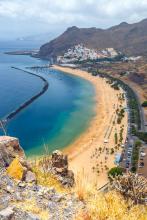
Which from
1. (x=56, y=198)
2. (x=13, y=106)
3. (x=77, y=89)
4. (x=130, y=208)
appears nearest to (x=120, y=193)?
(x=130, y=208)

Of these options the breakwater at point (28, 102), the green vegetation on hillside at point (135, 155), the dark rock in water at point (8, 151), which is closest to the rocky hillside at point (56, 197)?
the dark rock in water at point (8, 151)

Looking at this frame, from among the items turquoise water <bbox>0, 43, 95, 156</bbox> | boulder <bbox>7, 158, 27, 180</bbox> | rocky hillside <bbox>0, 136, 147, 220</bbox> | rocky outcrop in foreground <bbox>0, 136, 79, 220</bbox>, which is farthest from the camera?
turquoise water <bbox>0, 43, 95, 156</bbox>

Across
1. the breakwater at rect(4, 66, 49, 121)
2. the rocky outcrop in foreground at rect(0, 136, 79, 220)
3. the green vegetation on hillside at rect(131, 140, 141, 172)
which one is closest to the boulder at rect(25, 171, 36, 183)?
the rocky outcrop in foreground at rect(0, 136, 79, 220)

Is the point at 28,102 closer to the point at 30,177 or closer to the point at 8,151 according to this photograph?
the point at 8,151

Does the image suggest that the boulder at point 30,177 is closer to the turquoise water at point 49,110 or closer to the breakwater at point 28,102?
the turquoise water at point 49,110

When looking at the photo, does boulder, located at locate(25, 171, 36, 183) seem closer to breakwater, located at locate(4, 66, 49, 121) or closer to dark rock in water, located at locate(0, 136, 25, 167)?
dark rock in water, located at locate(0, 136, 25, 167)
